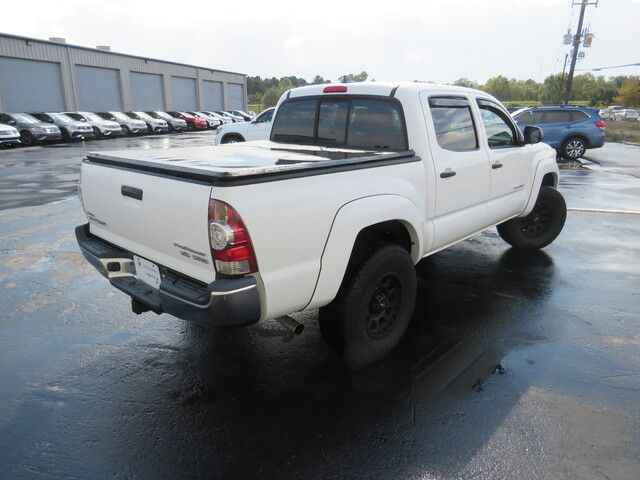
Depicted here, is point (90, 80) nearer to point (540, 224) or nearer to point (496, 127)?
point (540, 224)

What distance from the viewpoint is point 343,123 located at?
418 centimetres

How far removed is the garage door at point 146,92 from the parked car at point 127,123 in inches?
395

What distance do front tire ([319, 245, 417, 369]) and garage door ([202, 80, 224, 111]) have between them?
155 feet

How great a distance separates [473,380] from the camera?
3.26 m

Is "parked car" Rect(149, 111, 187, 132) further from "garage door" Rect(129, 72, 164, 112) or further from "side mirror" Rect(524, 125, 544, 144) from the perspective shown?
"side mirror" Rect(524, 125, 544, 144)

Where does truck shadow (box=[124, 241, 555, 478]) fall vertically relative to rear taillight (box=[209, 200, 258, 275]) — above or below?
below

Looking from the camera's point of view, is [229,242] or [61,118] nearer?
[229,242]

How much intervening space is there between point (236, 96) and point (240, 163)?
5404cm

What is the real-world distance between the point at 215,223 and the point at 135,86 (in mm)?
40369

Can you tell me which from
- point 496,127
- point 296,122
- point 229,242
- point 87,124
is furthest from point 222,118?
point 229,242

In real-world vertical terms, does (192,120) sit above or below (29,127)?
below

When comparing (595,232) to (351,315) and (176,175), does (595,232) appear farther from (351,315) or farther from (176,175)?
(176,175)

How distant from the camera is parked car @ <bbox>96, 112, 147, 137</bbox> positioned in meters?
28.2

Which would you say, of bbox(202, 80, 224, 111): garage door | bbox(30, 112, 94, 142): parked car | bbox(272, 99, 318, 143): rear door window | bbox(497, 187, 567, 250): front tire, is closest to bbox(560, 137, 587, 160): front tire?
bbox(497, 187, 567, 250): front tire
